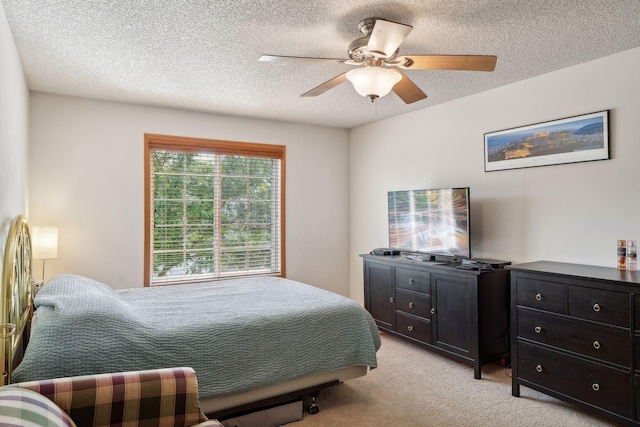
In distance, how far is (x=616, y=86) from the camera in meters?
2.88

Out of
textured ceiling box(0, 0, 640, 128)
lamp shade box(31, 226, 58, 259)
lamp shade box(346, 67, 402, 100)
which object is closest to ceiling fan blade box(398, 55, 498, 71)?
lamp shade box(346, 67, 402, 100)

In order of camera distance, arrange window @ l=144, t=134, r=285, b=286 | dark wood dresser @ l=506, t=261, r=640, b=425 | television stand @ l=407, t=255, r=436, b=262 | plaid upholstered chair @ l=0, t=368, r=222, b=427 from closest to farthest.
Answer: plaid upholstered chair @ l=0, t=368, r=222, b=427 → dark wood dresser @ l=506, t=261, r=640, b=425 → television stand @ l=407, t=255, r=436, b=262 → window @ l=144, t=134, r=285, b=286

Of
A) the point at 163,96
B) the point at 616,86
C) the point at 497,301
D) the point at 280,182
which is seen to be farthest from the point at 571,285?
the point at 163,96

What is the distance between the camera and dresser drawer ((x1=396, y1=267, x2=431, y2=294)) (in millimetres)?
3717

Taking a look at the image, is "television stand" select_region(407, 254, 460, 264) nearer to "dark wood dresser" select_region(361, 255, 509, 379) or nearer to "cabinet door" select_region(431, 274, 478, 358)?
"dark wood dresser" select_region(361, 255, 509, 379)

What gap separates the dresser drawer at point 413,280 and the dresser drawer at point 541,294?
3.05ft

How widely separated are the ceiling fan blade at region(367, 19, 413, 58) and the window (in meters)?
2.85

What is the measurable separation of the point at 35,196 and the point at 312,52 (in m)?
2.92

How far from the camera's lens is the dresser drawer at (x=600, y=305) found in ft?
7.63

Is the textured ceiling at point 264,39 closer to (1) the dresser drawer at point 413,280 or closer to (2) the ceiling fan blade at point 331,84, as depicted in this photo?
(2) the ceiling fan blade at point 331,84

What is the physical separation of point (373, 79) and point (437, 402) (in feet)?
7.41

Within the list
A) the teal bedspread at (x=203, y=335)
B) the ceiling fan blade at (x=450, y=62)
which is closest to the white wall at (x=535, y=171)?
the ceiling fan blade at (x=450, y=62)

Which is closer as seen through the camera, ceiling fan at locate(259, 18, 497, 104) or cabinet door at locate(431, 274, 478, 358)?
ceiling fan at locate(259, 18, 497, 104)

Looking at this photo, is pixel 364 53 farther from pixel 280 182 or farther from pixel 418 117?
pixel 280 182
